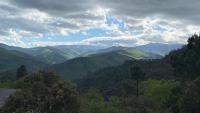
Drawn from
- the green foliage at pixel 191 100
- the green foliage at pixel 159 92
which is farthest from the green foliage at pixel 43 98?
the green foliage at pixel 159 92

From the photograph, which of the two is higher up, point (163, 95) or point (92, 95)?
point (163, 95)

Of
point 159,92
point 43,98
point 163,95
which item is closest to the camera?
point 43,98

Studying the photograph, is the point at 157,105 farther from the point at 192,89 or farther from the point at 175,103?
the point at 192,89

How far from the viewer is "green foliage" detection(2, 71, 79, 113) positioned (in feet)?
A: 136

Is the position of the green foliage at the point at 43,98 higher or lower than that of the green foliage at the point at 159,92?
higher

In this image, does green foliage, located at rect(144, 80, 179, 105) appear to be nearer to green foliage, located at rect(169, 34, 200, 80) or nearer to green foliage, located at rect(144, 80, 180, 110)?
green foliage, located at rect(144, 80, 180, 110)

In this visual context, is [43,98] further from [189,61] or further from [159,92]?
[159,92]

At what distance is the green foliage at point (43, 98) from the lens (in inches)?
1635

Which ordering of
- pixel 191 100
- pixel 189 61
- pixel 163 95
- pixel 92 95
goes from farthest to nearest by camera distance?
pixel 92 95, pixel 163 95, pixel 189 61, pixel 191 100

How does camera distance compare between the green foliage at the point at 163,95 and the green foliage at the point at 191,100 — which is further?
the green foliage at the point at 163,95

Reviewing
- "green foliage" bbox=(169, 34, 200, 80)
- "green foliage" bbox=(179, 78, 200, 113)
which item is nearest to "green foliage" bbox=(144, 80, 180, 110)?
"green foliage" bbox=(169, 34, 200, 80)

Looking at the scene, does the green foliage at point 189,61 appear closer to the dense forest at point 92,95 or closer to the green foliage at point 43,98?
the dense forest at point 92,95

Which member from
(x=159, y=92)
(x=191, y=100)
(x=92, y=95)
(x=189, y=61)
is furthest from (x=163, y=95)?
(x=191, y=100)

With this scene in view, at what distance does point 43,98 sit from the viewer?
43.1 meters
